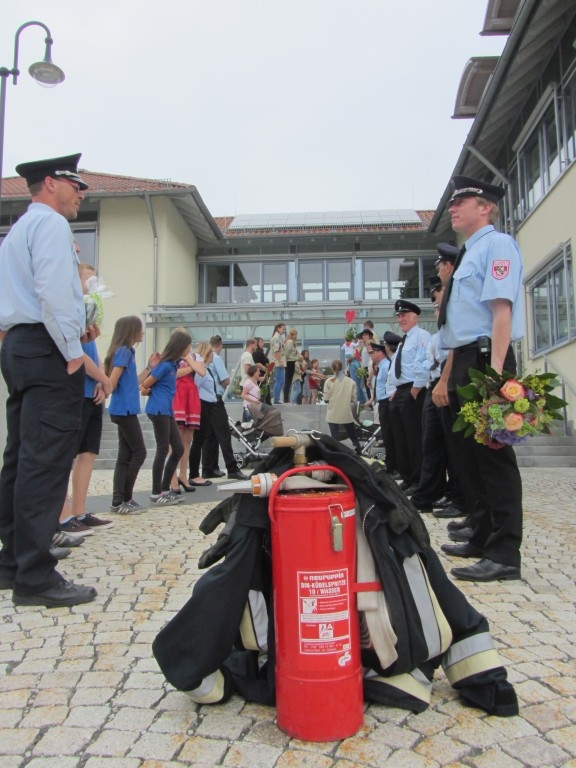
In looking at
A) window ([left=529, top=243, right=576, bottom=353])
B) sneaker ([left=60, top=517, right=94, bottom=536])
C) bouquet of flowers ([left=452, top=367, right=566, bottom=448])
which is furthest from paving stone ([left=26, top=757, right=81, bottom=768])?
window ([left=529, top=243, right=576, bottom=353])

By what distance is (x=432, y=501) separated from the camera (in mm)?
6133

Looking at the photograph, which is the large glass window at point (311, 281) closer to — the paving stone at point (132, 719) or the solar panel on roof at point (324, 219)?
the solar panel on roof at point (324, 219)

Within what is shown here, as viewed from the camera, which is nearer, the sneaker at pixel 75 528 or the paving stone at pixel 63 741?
the paving stone at pixel 63 741

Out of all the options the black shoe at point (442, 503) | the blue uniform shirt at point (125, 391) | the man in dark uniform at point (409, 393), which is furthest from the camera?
the man in dark uniform at point (409, 393)

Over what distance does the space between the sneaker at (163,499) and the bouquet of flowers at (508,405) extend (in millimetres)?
4289

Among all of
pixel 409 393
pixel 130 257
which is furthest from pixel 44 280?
pixel 130 257

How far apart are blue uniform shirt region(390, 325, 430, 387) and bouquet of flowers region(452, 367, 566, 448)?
3.28 meters

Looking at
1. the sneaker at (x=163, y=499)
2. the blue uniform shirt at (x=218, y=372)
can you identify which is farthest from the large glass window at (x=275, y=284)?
the sneaker at (x=163, y=499)

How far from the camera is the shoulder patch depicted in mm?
3548

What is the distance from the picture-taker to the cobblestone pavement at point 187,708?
182 cm

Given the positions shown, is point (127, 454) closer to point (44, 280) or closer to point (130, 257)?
point (44, 280)

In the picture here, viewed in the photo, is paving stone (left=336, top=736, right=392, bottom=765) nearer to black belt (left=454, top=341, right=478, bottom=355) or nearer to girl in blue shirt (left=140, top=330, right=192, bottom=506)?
black belt (left=454, top=341, right=478, bottom=355)

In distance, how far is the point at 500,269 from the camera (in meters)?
3.56

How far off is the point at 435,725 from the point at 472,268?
8.50 ft
